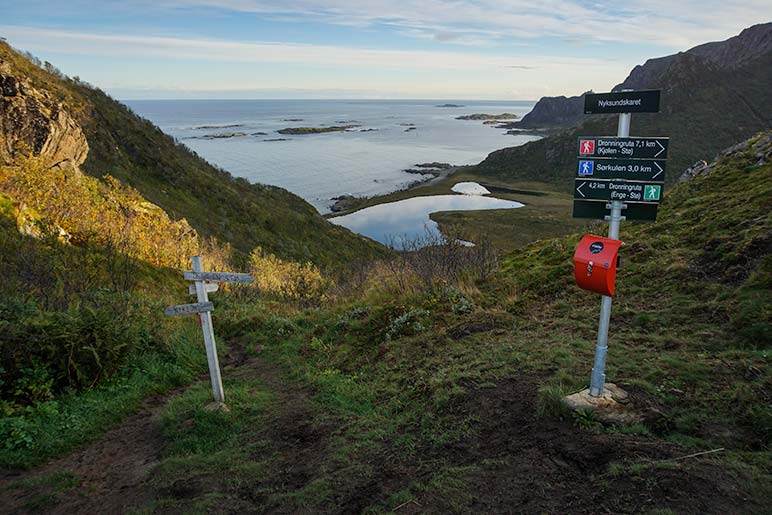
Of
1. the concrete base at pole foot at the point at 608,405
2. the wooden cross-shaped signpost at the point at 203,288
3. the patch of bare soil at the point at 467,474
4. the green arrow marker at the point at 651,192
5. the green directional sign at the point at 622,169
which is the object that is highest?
the green directional sign at the point at 622,169

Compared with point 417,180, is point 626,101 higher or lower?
higher

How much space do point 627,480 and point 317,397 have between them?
4254mm

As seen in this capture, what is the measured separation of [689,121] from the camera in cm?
10319

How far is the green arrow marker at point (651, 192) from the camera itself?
4430 millimetres

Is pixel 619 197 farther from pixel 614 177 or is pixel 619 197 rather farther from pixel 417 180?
pixel 417 180

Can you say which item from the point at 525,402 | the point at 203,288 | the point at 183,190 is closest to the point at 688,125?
the point at 183,190

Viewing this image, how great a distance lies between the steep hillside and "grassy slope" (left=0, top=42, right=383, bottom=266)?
67.8 meters

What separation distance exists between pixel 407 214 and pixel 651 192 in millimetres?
67051

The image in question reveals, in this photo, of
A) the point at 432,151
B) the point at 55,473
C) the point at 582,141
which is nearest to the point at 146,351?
the point at 55,473

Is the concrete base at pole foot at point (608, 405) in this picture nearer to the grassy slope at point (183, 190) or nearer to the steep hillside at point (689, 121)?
the grassy slope at point (183, 190)

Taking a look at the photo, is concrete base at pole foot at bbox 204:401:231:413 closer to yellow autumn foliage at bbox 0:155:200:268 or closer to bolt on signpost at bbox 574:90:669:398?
bolt on signpost at bbox 574:90:669:398

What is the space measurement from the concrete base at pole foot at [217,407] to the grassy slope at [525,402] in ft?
0.56

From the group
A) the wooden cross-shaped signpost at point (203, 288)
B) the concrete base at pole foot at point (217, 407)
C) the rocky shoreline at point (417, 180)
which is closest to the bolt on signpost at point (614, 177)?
the wooden cross-shaped signpost at point (203, 288)

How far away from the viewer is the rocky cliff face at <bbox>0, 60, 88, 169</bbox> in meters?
19.8
